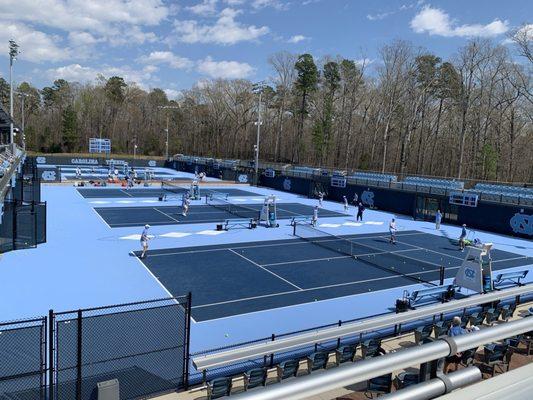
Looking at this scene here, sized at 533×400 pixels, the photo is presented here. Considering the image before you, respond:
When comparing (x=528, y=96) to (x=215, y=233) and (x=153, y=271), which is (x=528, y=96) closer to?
(x=215, y=233)

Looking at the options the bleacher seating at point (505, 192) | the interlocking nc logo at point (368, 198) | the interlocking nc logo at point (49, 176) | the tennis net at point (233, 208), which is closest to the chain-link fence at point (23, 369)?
the tennis net at point (233, 208)

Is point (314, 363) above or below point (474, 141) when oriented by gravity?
below

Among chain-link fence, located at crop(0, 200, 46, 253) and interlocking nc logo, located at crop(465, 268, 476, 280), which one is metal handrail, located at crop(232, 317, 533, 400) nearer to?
interlocking nc logo, located at crop(465, 268, 476, 280)

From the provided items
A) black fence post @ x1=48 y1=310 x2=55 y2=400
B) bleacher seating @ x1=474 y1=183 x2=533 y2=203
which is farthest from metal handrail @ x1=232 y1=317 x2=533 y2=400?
bleacher seating @ x1=474 y1=183 x2=533 y2=203

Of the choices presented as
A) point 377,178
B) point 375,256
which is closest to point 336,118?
point 377,178

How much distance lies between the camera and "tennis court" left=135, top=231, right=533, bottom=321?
64.7ft

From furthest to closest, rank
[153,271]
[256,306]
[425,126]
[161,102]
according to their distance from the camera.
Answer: [161,102] → [425,126] → [153,271] → [256,306]

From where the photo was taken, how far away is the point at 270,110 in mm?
114750

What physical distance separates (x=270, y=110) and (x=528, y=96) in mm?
62953

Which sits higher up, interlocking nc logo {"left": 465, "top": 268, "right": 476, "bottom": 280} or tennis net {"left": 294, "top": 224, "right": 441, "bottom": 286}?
interlocking nc logo {"left": 465, "top": 268, "right": 476, "bottom": 280}

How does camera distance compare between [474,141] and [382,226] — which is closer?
[382,226]

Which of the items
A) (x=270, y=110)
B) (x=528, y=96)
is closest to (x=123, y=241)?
(x=528, y=96)

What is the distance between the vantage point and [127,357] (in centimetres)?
1078

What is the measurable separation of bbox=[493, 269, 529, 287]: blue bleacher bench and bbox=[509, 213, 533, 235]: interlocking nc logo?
15904 mm
